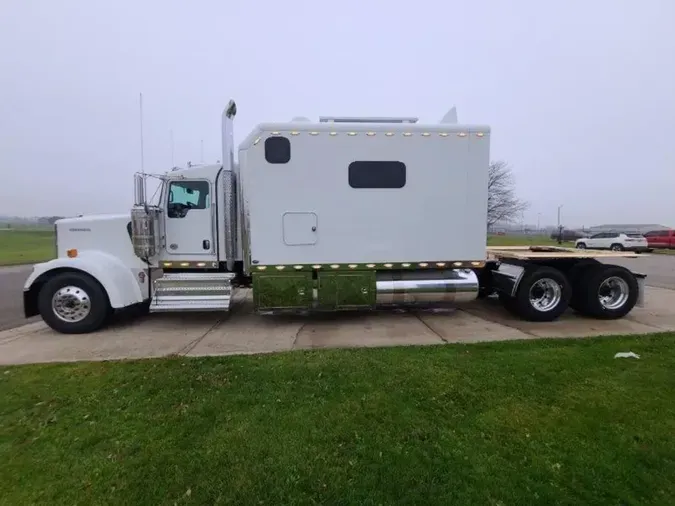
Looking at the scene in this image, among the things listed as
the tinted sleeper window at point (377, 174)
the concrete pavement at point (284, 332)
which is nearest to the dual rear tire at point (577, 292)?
the concrete pavement at point (284, 332)

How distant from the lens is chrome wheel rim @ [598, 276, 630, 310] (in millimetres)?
7445

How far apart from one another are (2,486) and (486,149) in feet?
23.9

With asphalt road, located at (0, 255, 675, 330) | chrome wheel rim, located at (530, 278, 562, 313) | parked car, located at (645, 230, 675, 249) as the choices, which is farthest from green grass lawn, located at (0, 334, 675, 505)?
parked car, located at (645, 230, 675, 249)

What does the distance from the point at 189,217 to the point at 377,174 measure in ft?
11.3

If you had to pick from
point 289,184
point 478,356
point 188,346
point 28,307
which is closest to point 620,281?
point 478,356

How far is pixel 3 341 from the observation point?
20.8ft

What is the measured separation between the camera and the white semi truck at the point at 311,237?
21.9 feet

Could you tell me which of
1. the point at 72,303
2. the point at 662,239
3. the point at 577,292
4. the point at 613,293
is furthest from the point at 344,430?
the point at 662,239

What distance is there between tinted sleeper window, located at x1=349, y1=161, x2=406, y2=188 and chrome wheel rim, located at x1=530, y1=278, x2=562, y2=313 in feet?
10.4

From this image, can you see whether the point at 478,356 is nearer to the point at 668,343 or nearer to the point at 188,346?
the point at 668,343

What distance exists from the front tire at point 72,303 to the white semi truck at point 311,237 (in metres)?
0.02

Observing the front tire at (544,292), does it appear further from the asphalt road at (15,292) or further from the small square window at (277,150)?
the small square window at (277,150)

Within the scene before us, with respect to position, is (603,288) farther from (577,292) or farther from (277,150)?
(277,150)

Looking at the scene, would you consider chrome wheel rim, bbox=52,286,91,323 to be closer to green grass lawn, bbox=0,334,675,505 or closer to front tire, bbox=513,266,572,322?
green grass lawn, bbox=0,334,675,505
